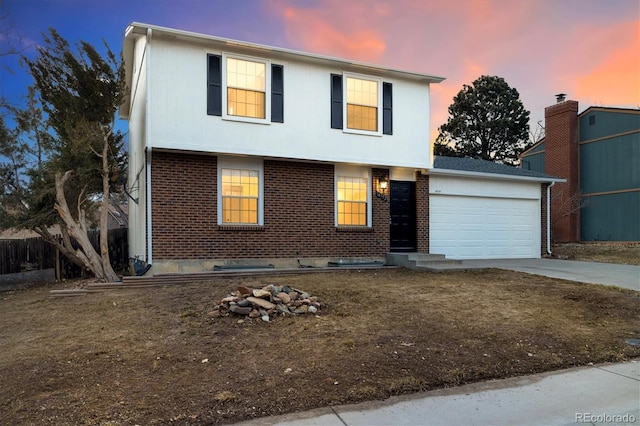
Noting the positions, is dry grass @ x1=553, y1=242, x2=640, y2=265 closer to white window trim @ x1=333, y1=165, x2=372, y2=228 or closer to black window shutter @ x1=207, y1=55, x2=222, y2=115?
white window trim @ x1=333, y1=165, x2=372, y2=228

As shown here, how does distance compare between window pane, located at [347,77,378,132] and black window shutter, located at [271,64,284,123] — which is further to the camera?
window pane, located at [347,77,378,132]

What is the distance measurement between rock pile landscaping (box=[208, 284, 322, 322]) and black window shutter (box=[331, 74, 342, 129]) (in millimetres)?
6389

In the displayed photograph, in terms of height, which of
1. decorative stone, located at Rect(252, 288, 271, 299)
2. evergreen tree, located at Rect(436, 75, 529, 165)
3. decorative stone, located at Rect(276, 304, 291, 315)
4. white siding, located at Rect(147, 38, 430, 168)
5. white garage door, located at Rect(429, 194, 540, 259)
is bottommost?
decorative stone, located at Rect(276, 304, 291, 315)

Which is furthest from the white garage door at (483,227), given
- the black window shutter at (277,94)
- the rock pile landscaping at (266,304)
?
the rock pile landscaping at (266,304)

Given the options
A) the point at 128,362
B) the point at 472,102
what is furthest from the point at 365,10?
the point at 472,102

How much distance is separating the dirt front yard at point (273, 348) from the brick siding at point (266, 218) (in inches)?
96.3

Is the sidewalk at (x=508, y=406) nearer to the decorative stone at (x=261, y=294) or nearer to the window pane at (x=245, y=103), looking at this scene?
the decorative stone at (x=261, y=294)

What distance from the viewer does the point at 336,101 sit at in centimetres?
1158

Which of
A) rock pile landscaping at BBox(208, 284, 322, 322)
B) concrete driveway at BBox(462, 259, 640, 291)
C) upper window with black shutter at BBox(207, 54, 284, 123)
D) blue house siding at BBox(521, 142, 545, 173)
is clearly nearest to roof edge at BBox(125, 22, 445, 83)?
upper window with black shutter at BBox(207, 54, 284, 123)

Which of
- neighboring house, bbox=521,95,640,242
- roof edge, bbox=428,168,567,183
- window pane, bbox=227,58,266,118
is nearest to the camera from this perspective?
window pane, bbox=227,58,266,118

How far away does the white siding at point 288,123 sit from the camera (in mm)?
9797

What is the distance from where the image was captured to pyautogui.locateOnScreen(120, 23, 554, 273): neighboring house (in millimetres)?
9930

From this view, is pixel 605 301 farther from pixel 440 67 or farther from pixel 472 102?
pixel 472 102

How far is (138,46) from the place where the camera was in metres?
11.4
